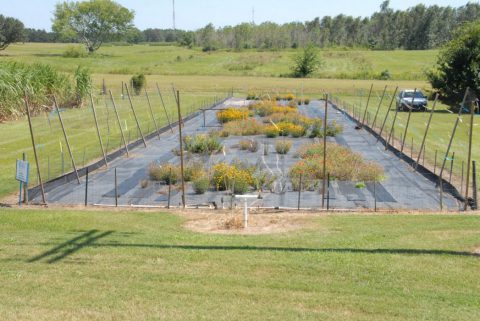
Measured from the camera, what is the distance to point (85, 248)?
986 centimetres

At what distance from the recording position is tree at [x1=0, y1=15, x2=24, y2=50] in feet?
340

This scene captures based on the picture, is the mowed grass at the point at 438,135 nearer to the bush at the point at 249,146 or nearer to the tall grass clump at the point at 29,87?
the bush at the point at 249,146

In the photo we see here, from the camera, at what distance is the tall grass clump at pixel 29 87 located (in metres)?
31.9

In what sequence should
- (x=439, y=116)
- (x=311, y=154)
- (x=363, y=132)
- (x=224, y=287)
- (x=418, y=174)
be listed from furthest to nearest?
(x=439, y=116), (x=363, y=132), (x=311, y=154), (x=418, y=174), (x=224, y=287)

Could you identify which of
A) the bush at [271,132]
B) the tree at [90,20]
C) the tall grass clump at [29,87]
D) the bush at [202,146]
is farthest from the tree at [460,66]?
the tree at [90,20]

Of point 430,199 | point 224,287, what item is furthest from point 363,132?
point 224,287

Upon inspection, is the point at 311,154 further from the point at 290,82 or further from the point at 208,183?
the point at 290,82

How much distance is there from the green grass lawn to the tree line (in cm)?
11883

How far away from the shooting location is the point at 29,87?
3381 centimetres

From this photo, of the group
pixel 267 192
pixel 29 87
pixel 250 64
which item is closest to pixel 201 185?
pixel 267 192

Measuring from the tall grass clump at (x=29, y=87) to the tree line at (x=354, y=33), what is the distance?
296 feet

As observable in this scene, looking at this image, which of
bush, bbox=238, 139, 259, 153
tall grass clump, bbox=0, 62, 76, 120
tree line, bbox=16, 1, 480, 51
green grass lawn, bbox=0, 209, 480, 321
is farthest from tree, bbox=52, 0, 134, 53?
green grass lawn, bbox=0, 209, 480, 321

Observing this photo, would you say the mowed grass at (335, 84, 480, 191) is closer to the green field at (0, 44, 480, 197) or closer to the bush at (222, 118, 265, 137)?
the green field at (0, 44, 480, 197)

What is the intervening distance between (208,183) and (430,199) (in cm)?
574
